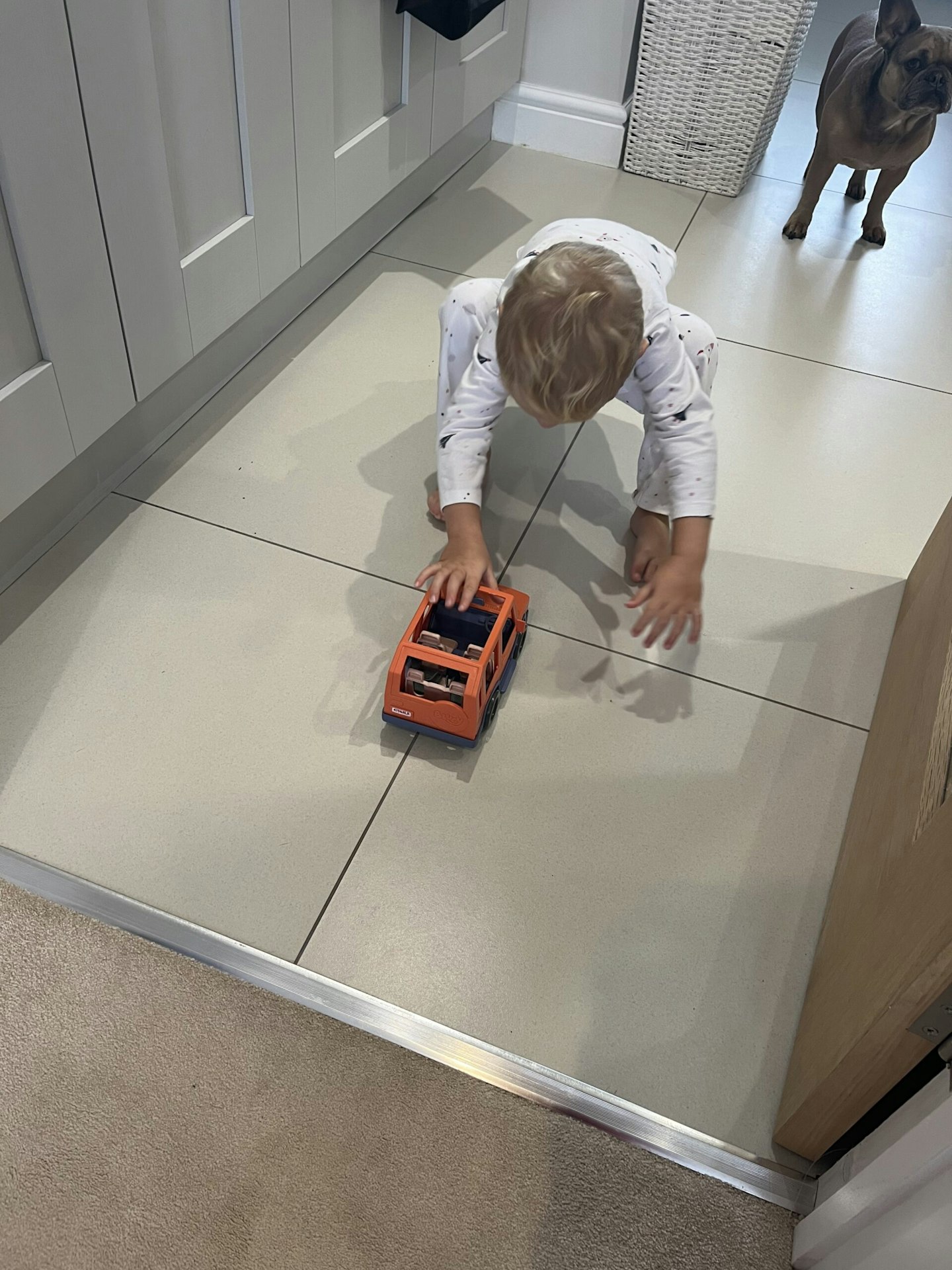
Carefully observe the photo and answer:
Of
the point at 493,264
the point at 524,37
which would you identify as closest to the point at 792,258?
the point at 493,264

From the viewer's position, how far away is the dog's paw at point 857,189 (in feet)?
6.67

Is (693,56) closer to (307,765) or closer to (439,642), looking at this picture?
(439,642)

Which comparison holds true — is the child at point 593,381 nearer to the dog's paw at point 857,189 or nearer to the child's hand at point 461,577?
the child's hand at point 461,577

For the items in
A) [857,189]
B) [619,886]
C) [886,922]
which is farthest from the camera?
[857,189]

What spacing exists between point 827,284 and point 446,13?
0.83 metres

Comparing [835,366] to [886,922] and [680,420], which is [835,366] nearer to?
[680,420]

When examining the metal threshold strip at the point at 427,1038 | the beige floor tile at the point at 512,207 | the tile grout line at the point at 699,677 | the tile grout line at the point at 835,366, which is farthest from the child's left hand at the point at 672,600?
the beige floor tile at the point at 512,207

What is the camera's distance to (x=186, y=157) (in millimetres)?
1115

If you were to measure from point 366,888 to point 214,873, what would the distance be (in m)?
0.14

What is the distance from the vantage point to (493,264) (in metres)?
1.73

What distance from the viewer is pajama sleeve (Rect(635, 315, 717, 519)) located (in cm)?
103

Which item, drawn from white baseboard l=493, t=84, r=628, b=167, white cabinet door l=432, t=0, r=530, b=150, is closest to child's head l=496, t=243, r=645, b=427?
white cabinet door l=432, t=0, r=530, b=150

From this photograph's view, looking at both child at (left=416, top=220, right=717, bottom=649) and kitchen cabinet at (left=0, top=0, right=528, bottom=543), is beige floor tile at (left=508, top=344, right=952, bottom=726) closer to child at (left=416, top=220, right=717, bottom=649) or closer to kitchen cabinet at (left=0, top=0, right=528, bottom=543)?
child at (left=416, top=220, right=717, bottom=649)

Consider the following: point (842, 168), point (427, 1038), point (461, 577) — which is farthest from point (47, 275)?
point (842, 168)
